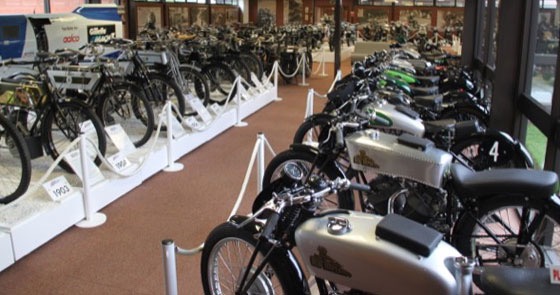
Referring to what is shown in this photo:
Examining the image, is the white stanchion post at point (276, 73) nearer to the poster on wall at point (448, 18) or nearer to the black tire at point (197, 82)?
the black tire at point (197, 82)

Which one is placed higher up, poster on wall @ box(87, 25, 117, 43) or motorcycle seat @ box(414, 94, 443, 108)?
poster on wall @ box(87, 25, 117, 43)

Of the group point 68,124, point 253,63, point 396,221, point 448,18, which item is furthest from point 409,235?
point 448,18

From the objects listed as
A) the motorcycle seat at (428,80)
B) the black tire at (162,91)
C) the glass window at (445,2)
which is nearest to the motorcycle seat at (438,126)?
the motorcycle seat at (428,80)

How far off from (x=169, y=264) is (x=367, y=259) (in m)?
0.86

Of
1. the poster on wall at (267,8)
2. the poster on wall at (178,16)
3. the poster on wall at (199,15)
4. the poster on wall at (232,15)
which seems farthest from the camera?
the poster on wall at (267,8)

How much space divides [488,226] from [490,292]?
48.4 inches

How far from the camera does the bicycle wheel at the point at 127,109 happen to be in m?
5.09

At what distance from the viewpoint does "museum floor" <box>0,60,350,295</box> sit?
2.95 meters

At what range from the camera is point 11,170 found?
172 inches

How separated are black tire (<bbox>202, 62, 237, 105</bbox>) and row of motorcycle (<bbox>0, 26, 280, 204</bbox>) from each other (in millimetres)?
17

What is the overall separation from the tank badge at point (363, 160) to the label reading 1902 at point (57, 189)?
6.69 feet

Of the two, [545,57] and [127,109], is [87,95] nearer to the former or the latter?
[127,109]

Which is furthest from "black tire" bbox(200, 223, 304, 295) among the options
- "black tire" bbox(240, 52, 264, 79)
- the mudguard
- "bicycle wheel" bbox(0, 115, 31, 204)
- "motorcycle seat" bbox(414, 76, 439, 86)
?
"black tire" bbox(240, 52, 264, 79)

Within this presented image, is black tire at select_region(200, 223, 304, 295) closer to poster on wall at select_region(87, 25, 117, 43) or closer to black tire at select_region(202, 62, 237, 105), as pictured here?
black tire at select_region(202, 62, 237, 105)
